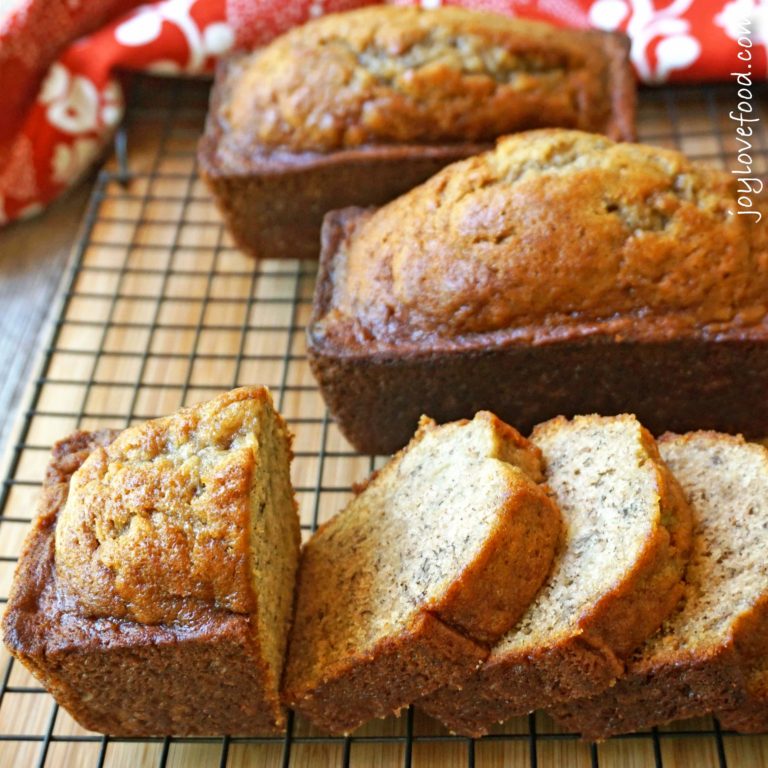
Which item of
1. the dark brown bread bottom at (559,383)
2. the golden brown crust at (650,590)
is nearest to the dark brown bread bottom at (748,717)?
the golden brown crust at (650,590)

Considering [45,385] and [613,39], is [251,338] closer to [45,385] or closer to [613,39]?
[45,385]

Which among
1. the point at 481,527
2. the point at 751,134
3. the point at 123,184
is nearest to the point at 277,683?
the point at 481,527

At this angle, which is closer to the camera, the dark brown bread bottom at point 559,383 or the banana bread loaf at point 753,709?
the banana bread loaf at point 753,709

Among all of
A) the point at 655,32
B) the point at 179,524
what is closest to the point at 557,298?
the point at 179,524

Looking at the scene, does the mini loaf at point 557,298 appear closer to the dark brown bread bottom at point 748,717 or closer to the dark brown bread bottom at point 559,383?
the dark brown bread bottom at point 559,383

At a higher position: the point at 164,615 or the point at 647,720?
the point at 164,615

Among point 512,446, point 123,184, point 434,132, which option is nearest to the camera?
point 512,446

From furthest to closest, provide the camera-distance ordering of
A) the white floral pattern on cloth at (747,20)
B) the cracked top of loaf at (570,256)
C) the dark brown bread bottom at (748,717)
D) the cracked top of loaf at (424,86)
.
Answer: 1. the white floral pattern on cloth at (747,20)
2. the cracked top of loaf at (424,86)
3. the cracked top of loaf at (570,256)
4. the dark brown bread bottom at (748,717)
